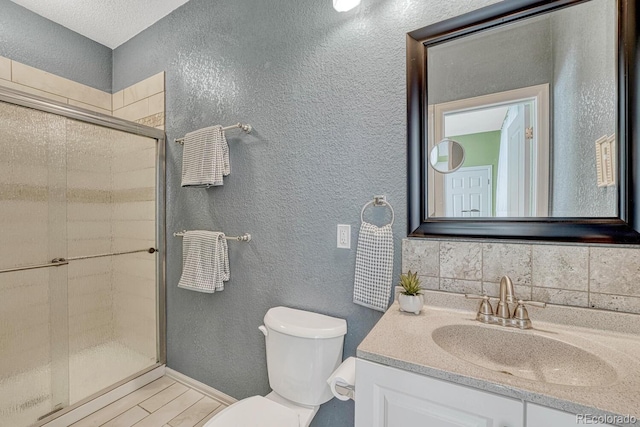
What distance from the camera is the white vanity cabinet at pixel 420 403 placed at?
60 cm

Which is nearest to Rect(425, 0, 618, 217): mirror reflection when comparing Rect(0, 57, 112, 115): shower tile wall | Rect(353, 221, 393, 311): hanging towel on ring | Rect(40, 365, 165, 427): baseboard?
Rect(353, 221, 393, 311): hanging towel on ring

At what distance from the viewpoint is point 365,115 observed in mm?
1217

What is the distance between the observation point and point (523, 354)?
0.85 metres

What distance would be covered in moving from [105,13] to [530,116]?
105 inches

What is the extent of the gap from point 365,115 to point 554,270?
0.89 m

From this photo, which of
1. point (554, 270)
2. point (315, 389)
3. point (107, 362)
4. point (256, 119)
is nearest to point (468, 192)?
point (554, 270)

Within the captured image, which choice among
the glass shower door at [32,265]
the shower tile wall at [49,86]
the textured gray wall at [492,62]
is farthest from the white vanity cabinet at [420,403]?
the shower tile wall at [49,86]

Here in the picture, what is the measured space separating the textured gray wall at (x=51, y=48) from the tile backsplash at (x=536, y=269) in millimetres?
2775

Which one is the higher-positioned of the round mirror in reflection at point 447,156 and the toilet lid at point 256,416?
the round mirror in reflection at point 447,156

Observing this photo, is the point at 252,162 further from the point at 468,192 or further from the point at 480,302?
the point at 480,302

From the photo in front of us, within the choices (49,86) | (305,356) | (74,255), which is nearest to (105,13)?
(49,86)

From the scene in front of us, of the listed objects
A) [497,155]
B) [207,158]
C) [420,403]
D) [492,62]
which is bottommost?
[420,403]

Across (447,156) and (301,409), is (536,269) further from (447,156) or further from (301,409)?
(301,409)

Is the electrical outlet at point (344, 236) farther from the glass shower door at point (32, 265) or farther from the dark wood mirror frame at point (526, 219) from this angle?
the glass shower door at point (32, 265)
